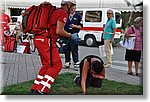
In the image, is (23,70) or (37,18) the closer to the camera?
(37,18)

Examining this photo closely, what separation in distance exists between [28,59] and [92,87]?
3.18 feet

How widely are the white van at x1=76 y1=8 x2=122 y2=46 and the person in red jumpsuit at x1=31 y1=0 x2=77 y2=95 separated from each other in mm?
157

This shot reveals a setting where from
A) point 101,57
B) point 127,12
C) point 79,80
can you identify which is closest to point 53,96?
point 79,80

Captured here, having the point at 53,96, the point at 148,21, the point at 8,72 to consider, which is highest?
the point at 148,21

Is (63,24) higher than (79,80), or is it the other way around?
(63,24)

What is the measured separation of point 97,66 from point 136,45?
616 millimetres

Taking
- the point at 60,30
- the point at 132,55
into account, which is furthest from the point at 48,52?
the point at 132,55

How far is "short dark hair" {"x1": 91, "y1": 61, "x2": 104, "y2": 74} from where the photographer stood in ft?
17.6

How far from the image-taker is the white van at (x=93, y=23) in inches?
208

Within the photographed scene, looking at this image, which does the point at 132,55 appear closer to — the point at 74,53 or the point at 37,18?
the point at 74,53

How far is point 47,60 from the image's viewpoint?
5277 mm

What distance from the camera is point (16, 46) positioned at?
5.41 m

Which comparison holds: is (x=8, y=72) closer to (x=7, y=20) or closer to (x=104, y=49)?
(x=7, y=20)

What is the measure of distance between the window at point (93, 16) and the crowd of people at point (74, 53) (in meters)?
0.10
